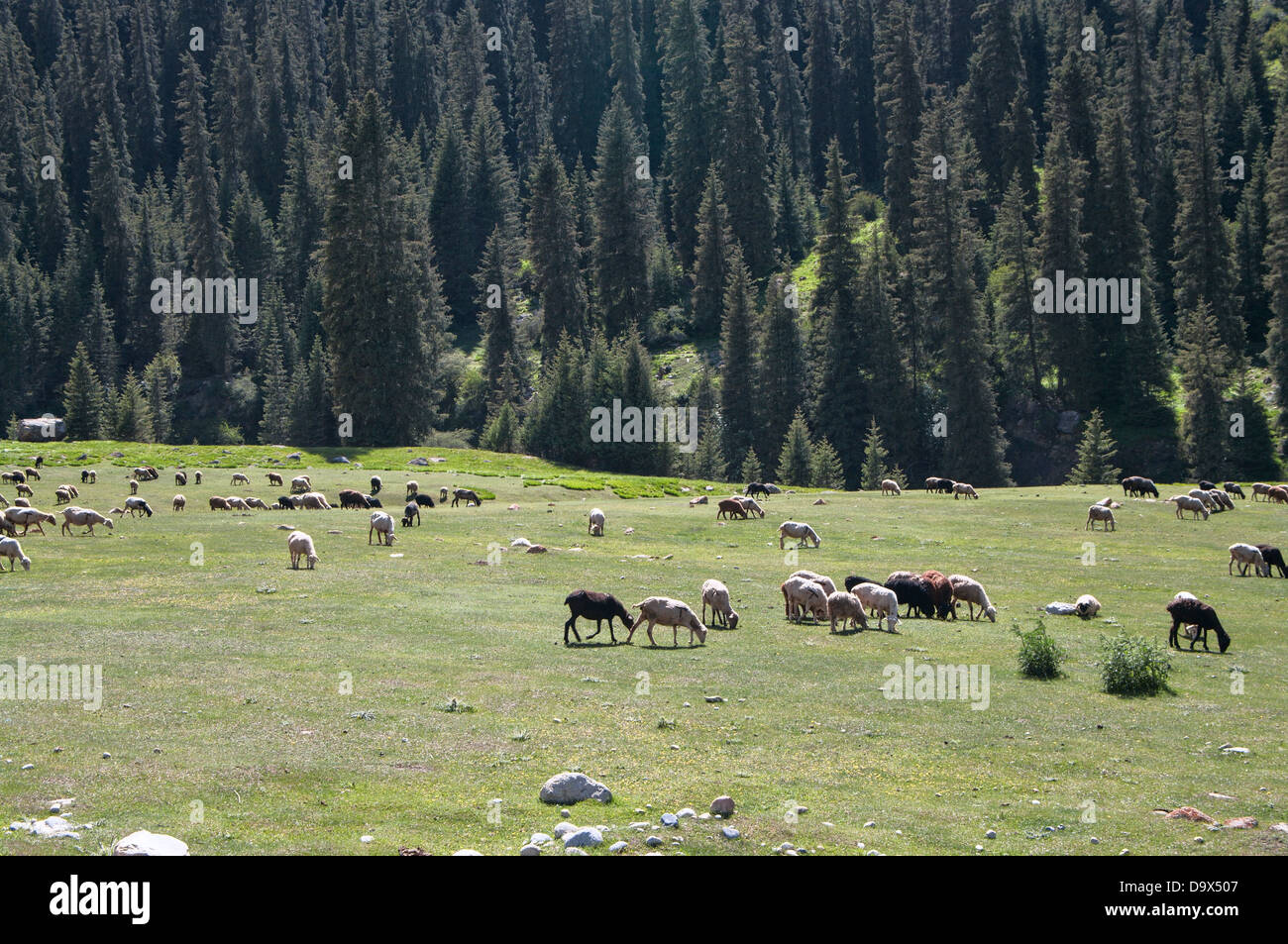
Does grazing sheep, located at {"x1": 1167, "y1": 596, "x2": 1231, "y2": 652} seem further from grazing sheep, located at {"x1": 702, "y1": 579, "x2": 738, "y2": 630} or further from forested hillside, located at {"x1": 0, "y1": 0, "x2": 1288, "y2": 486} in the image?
forested hillside, located at {"x1": 0, "y1": 0, "x2": 1288, "y2": 486}

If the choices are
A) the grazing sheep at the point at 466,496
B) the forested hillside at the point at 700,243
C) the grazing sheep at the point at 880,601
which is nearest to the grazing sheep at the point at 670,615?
the grazing sheep at the point at 880,601

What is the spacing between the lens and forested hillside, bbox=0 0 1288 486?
10150 centimetres

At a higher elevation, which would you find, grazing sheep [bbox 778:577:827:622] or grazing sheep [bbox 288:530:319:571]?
grazing sheep [bbox 288:530:319:571]

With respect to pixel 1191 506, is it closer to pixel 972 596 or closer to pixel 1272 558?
pixel 1272 558

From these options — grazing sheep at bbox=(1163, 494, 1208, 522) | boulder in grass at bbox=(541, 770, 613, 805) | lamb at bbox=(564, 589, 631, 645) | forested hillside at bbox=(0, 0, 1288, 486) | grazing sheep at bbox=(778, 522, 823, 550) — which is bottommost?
boulder in grass at bbox=(541, 770, 613, 805)

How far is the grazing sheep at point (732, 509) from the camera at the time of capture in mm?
55344

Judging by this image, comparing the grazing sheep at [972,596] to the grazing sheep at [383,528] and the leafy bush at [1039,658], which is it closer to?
the leafy bush at [1039,658]

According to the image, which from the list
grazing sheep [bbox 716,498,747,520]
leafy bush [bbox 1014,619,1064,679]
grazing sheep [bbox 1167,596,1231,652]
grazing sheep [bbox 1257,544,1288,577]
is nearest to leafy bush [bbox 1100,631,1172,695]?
leafy bush [bbox 1014,619,1064,679]

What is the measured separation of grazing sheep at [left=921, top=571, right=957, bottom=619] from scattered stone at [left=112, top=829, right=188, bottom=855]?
24383 millimetres

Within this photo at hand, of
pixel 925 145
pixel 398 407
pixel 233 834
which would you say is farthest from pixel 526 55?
pixel 233 834

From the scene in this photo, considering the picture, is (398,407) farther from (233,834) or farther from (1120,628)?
(233,834)

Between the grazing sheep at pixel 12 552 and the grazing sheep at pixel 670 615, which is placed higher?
the grazing sheep at pixel 12 552

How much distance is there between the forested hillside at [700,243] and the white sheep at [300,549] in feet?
181

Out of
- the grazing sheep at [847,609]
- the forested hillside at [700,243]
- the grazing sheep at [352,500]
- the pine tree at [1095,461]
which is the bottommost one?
the grazing sheep at [847,609]
